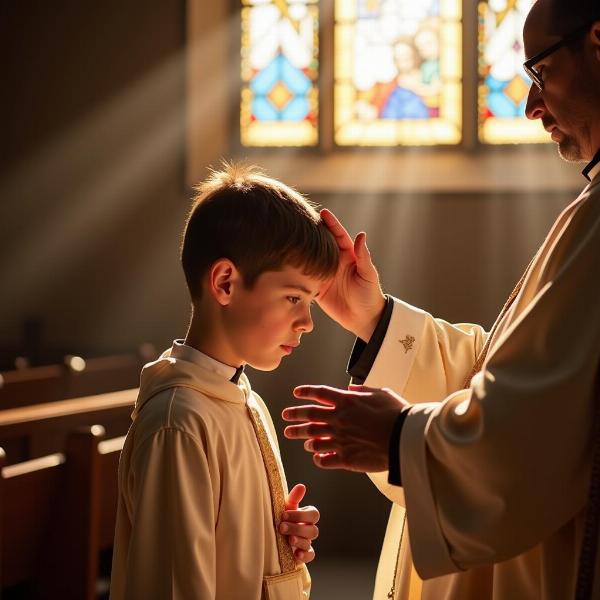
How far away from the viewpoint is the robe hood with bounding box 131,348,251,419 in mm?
2158

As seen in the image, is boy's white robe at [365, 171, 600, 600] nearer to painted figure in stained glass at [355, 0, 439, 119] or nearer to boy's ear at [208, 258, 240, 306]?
boy's ear at [208, 258, 240, 306]

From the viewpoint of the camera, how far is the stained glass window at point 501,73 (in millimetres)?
6938

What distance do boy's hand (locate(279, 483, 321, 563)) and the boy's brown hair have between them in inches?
21.3

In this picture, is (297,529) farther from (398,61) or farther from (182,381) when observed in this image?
(398,61)

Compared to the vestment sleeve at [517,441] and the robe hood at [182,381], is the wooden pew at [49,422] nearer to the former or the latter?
the robe hood at [182,381]

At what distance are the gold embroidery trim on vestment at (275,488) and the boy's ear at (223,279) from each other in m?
0.28

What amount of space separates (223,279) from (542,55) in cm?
91

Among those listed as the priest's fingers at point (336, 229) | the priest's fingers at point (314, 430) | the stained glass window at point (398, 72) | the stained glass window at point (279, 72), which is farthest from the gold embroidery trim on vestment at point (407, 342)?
the stained glass window at point (279, 72)

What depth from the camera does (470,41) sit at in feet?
22.9

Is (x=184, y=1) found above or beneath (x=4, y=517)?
above

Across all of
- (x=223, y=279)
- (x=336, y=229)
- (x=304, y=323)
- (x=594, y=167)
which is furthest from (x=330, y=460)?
(x=594, y=167)

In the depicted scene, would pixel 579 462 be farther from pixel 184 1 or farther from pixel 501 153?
pixel 184 1

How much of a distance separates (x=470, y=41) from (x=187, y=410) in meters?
5.57

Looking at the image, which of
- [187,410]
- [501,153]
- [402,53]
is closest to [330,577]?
[501,153]
